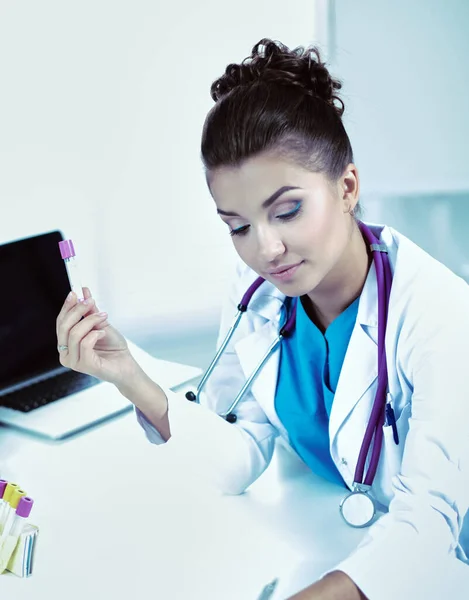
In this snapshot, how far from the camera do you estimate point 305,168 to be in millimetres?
1000

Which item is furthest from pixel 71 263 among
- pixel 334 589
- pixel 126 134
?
pixel 126 134

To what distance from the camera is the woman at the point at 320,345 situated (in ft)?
2.93

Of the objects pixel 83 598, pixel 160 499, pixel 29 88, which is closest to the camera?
pixel 83 598

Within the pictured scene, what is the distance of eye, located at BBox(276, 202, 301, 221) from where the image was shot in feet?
3.26

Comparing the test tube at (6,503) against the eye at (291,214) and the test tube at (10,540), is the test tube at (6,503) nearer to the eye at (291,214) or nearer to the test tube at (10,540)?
the test tube at (10,540)

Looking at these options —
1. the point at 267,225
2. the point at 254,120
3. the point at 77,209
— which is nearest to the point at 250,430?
the point at 267,225

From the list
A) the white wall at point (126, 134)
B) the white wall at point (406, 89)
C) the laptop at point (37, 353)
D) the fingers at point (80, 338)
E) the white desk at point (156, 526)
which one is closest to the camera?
the white desk at point (156, 526)

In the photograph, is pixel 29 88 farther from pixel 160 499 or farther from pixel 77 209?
pixel 160 499

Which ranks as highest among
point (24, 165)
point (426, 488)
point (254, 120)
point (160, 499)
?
point (254, 120)

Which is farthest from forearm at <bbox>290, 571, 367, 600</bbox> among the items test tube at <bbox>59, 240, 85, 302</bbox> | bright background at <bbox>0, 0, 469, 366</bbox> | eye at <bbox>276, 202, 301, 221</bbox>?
bright background at <bbox>0, 0, 469, 366</bbox>

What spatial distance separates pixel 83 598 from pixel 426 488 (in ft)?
1.39

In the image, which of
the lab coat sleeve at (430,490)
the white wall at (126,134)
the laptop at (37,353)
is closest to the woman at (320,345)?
the lab coat sleeve at (430,490)

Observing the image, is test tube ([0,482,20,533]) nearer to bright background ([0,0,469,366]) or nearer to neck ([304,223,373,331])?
neck ([304,223,373,331])

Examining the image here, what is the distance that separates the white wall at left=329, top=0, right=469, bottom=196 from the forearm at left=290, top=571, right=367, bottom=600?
1.57m
